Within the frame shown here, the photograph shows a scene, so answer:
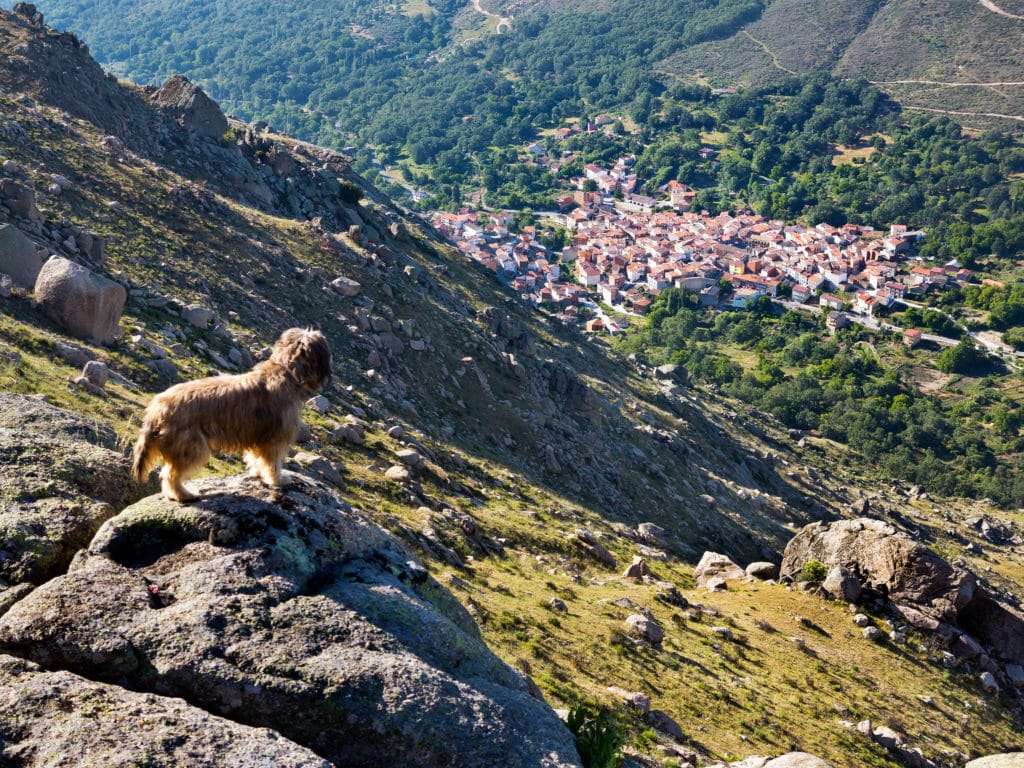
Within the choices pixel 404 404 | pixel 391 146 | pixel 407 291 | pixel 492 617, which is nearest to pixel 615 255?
pixel 391 146

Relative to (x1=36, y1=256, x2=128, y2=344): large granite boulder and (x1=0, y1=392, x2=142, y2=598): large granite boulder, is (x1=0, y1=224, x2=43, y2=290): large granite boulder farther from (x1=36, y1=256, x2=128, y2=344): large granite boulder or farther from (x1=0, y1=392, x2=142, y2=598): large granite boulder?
(x1=0, y1=392, x2=142, y2=598): large granite boulder

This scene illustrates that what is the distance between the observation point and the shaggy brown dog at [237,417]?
7.59 metres

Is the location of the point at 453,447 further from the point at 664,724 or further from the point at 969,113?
the point at 969,113

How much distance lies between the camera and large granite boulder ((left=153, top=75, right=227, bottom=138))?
42156 mm

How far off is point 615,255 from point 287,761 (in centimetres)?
12966

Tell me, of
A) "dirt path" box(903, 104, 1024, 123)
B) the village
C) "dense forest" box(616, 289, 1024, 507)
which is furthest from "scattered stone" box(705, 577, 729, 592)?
"dirt path" box(903, 104, 1024, 123)

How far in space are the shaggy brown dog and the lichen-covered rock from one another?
7.14 ft

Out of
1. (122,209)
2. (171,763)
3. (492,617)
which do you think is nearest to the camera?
(171,763)

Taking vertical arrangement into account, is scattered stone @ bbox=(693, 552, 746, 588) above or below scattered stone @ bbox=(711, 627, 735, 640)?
below

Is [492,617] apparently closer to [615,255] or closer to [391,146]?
→ [615,255]

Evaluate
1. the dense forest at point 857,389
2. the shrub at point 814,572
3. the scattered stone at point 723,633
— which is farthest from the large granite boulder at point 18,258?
the dense forest at point 857,389

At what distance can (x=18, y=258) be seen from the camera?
20688mm

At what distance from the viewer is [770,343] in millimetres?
107312

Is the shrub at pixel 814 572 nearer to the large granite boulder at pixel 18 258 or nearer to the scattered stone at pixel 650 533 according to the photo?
the scattered stone at pixel 650 533
